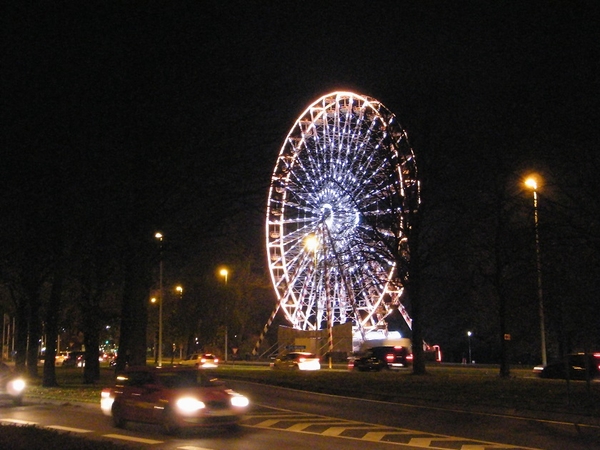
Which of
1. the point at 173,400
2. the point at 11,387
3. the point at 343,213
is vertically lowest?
the point at 11,387

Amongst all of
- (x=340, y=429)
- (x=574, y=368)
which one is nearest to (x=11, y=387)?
(x=340, y=429)

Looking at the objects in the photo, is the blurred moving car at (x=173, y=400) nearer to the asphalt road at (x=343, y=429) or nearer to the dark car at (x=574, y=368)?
the asphalt road at (x=343, y=429)

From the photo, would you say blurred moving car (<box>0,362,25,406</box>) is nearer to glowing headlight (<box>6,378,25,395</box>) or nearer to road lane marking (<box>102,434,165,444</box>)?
glowing headlight (<box>6,378,25,395</box>)

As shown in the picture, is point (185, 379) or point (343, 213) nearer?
point (185, 379)

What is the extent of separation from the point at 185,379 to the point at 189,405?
1.19 meters

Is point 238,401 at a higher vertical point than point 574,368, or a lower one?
higher

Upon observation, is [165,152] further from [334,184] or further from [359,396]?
[334,184]

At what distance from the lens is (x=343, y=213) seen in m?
44.4

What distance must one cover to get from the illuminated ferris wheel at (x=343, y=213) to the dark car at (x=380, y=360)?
2.34 meters

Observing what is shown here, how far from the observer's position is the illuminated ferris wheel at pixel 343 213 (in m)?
39.0

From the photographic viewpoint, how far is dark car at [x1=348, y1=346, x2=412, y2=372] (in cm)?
4869

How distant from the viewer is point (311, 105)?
48.8m

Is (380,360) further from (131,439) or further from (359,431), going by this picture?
(131,439)

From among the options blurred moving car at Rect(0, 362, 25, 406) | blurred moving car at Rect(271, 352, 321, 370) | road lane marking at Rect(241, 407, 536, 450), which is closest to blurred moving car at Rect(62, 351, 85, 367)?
blurred moving car at Rect(271, 352, 321, 370)
